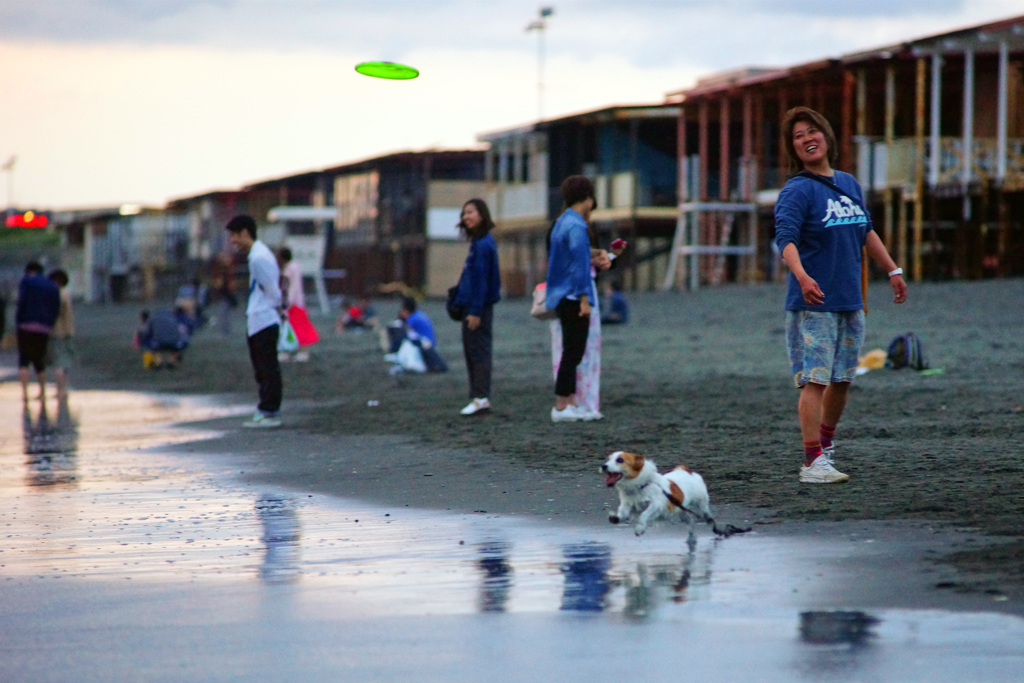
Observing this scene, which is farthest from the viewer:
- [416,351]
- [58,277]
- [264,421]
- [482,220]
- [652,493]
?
[416,351]

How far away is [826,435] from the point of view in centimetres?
704

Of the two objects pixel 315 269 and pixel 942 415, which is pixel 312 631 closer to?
pixel 942 415

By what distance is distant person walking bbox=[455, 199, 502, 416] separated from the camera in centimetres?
1103

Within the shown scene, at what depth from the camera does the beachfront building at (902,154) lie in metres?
26.4

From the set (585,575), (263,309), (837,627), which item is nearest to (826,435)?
(585,575)

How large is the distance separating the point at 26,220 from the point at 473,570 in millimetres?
24677

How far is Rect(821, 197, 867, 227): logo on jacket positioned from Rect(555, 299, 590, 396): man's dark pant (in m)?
3.41

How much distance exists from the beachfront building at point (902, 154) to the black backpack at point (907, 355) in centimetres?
1201

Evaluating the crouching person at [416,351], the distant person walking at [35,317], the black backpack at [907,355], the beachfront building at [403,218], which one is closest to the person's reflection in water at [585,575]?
the black backpack at [907,355]

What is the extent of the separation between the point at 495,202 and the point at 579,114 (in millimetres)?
8327

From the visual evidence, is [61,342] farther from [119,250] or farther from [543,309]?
[119,250]

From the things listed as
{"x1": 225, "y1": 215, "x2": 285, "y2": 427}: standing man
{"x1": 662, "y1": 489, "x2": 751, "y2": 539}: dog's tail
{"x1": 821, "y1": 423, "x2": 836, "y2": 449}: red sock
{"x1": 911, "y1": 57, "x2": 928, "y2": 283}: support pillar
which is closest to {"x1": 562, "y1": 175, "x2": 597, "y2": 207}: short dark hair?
{"x1": 225, "y1": 215, "x2": 285, "y2": 427}: standing man

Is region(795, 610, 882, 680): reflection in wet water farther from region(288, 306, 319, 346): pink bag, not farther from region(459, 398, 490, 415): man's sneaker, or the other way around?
region(288, 306, 319, 346): pink bag

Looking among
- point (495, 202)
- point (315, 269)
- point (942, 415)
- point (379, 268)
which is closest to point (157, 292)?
point (379, 268)
